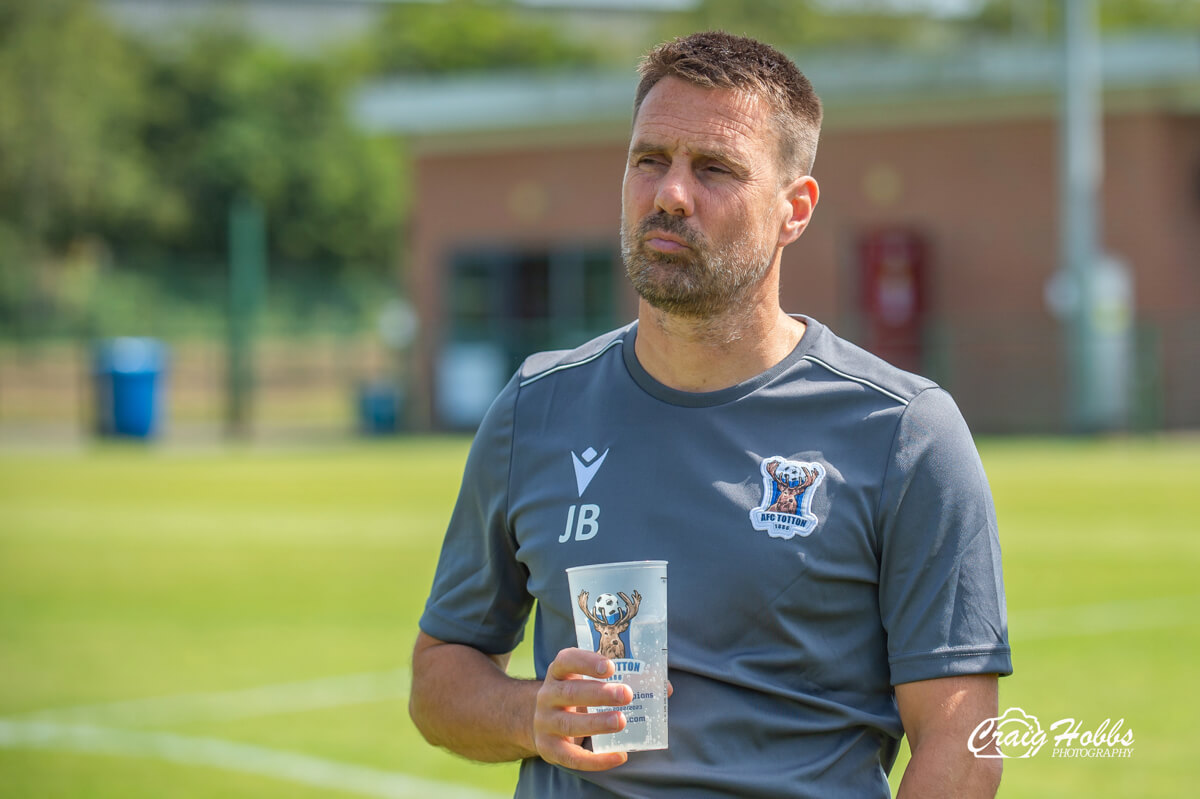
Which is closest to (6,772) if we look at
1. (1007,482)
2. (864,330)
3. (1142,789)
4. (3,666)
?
(3,666)

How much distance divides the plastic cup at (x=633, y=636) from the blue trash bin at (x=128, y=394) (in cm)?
2745

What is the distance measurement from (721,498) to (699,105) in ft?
2.49

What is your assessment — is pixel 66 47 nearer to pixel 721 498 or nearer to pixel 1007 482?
pixel 1007 482

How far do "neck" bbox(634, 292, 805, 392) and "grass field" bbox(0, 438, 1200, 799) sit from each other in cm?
372

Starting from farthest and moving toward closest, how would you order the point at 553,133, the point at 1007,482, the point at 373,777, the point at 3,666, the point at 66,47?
the point at 66,47
the point at 553,133
the point at 1007,482
the point at 3,666
the point at 373,777

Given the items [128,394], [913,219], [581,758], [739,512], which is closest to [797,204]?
[739,512]

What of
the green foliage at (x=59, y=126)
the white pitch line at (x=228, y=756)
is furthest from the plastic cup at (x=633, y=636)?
the green foliage at (x=59, y=126)

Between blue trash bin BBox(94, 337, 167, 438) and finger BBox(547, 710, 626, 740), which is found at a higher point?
finger BBox(547, 710, 626, 740)

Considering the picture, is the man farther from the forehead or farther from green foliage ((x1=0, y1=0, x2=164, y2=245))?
green foliage ((x1=0, y1=0, x2=164, y2=245))

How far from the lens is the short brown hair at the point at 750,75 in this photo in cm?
319

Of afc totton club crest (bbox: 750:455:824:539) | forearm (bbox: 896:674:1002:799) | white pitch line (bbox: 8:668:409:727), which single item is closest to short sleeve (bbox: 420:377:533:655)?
afc totton club crest (bbox: 750:455:824:539)

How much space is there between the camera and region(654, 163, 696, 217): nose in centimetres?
316

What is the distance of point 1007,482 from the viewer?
18.7 meters

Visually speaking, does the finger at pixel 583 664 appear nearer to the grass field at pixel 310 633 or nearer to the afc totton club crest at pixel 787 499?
the afc totton club crest at pixel 787 499
